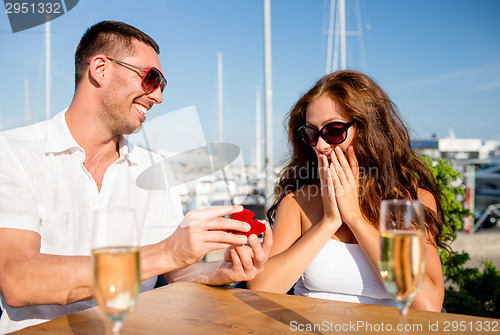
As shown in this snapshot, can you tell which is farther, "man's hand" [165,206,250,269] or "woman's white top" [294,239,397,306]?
"woman's white top" [294,239,397,306]

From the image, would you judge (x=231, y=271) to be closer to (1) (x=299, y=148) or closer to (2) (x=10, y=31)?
(1) (x=299, y=148)

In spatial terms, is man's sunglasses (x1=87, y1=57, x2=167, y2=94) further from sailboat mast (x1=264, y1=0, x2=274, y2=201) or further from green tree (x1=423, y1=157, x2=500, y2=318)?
sailboat mast (x1=264, y1=0, x2=274, y2=201)

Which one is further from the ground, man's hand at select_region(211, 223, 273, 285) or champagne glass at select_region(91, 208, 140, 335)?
champagne glass at select_region(91, 208, 140, 335)

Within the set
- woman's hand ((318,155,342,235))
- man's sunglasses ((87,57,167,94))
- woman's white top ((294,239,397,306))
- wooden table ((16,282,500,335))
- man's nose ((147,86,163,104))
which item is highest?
man's sunglasses ((87,57,167,94))

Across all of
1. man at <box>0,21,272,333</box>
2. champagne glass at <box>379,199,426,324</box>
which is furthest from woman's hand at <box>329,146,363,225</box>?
champagne glass at <box>379,199,426,324</box>

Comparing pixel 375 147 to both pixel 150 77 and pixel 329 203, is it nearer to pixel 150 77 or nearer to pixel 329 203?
pixel 329 203

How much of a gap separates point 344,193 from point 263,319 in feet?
3.51

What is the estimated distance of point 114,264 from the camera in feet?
2.77

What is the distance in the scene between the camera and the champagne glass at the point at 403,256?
0.93 metres

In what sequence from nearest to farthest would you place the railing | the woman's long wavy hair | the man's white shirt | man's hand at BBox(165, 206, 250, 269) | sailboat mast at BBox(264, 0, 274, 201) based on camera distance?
man's hand at BBox(165, 206, 250, 269) < the man's white shirt < the woman's long wavy hair < sailboat mast at BBox(264, 0, 274, 201) < the railing

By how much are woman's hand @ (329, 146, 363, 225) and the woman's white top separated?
8.2 inches

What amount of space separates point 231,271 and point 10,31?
8.99ft

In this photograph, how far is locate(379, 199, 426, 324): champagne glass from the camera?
926 mm

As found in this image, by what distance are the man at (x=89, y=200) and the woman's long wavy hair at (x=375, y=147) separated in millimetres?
936
